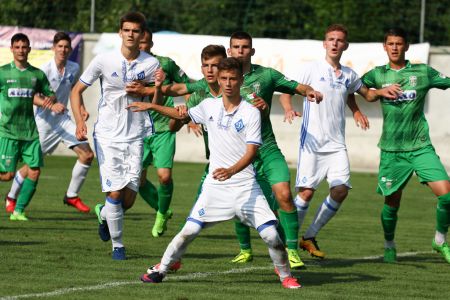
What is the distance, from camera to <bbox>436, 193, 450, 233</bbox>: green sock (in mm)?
11766

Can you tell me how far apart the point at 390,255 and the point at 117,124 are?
2.96m

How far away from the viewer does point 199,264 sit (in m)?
11.0

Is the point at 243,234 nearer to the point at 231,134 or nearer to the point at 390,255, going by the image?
the point at 390,255

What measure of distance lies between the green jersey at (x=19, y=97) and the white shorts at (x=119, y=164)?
3997mm

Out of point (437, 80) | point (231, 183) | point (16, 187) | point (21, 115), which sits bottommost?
point (16, 187)

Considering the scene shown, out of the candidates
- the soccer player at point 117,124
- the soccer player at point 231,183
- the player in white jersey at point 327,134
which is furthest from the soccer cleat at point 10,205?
the soccer player at point 231,183

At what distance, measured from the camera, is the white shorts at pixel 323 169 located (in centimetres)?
1200

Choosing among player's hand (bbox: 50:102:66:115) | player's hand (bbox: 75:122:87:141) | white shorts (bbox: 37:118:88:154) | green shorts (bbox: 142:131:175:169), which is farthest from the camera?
white shorts (bbox: 37:118:88:154)

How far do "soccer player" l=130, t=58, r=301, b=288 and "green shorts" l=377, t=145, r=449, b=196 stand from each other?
249cm

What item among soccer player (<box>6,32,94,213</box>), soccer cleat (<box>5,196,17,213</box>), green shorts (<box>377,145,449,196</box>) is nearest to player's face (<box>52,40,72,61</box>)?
soccer player (<box>6,32,94,213</box>)

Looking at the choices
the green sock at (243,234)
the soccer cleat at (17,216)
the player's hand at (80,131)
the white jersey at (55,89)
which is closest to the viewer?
the player's hand at (80,131)

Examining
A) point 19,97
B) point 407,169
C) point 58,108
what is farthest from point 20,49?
point 407,169

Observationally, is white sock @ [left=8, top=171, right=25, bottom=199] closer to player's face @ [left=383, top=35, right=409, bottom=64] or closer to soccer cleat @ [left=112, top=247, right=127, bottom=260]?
soccer cleat @ [left=112, top=247, right=127, bottom=260]

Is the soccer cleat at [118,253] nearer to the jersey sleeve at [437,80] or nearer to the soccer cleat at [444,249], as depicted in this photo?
the soccer cleat at [444,249]
